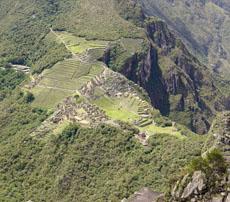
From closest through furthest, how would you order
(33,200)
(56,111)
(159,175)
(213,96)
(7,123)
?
(159,175) < (33,200) < (56,111) < (7,123) < (213,96)

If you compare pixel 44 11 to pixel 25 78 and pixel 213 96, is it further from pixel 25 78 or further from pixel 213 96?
pixel 213 96

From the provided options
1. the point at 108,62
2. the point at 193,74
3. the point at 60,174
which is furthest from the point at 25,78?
the point at 193,74

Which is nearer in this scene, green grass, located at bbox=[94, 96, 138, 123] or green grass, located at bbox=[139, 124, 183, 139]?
green grass, located at bbox=[139, 124, 183, 139]

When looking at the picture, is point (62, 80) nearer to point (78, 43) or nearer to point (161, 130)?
point (78, 43)

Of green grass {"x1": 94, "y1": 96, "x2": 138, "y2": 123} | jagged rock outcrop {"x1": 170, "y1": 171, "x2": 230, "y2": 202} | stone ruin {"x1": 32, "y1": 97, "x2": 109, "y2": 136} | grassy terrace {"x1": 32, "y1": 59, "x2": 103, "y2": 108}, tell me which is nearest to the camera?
jagged rock outcrop {"x1": 170, "y1": 171, "x2": 230, "y2": 202}

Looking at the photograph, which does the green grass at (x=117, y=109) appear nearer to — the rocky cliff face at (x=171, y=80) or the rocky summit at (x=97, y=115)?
the rocky summit at (x=97, y=115)

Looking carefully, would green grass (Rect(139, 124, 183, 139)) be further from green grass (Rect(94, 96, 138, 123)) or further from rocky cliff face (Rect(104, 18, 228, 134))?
rocky cliff face (Rect(104, 18, 228, 134))

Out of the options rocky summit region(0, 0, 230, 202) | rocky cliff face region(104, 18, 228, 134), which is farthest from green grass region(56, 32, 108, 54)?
rocky cliff face region(104, 18, 228, 134)
